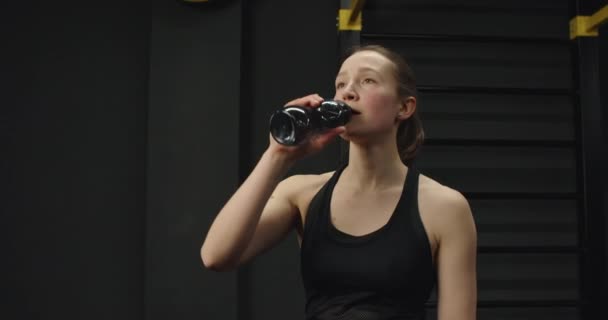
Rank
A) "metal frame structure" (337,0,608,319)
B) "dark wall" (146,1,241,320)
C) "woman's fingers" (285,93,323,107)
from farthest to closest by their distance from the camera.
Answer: "dark wall" (146,1,241,320), "metal frame structure" (337,0,608,319), "woman's fingers" (285,93,323,107)

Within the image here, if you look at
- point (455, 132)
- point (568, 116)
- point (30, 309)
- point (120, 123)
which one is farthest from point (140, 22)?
point (568, 116)

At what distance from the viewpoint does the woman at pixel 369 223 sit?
104 centimetres

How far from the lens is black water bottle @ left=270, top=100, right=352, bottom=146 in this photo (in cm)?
98

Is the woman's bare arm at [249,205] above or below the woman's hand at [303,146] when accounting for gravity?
below

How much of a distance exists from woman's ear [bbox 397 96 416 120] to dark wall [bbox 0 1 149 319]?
1.41 m

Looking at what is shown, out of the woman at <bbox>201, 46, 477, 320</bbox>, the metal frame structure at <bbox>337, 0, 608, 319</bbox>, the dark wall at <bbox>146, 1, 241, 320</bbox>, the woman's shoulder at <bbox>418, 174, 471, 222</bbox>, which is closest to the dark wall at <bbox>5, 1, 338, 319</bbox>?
the dark wall at <bbox>146, 1, 241, 320</bbox>

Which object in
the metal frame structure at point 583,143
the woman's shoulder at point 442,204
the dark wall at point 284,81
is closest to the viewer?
the woman's shoulder at point 442,204

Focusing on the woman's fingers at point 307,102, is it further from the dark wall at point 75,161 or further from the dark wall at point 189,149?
the dark wall at point 75,161

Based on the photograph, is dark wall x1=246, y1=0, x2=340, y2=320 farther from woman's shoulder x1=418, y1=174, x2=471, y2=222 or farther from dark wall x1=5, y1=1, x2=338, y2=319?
woman's shoulder x1=418, y1=174, x2=471, y2=222

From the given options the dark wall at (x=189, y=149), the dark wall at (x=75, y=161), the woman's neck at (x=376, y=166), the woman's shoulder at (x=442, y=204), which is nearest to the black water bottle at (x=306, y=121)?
the woman's neck at (x=376, y=166)

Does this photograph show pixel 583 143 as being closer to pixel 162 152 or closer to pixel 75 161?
pixel 162 152

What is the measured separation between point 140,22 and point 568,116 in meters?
1.92

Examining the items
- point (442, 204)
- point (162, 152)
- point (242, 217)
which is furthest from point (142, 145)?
point (442, 204)

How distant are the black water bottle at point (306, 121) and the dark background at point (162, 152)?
117 centimetres
